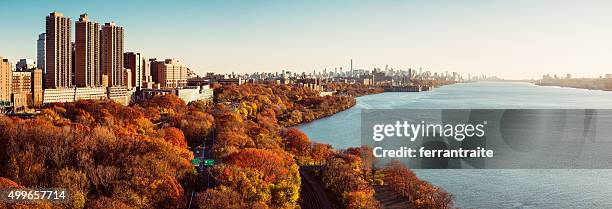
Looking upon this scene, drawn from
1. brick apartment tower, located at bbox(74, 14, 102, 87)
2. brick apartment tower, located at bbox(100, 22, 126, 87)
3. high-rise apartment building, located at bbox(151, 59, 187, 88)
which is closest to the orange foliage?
brick apartment tower, located at bbox(74, 14, 102, 87)

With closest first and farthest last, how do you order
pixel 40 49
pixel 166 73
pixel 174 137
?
1. pixel 174 137
2. pixel 40 49
3. pixel 166 73

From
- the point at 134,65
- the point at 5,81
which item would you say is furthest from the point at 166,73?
the point at 5,81

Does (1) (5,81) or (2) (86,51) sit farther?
(2) (86,51)

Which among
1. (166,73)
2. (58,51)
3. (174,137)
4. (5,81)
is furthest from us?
(166,73)

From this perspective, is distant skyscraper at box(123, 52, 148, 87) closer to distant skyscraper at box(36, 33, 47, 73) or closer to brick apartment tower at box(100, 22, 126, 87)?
brick apartment tower at box(100, 22, 126, 87)

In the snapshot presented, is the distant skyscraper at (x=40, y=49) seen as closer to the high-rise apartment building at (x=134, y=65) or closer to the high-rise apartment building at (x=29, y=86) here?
the high-rise apartment building at (x=134, y=65)

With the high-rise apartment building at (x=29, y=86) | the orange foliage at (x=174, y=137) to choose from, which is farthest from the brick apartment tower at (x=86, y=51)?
the orange foliage at (x=174, y=137)

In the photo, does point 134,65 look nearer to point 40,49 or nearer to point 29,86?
point 40,49
